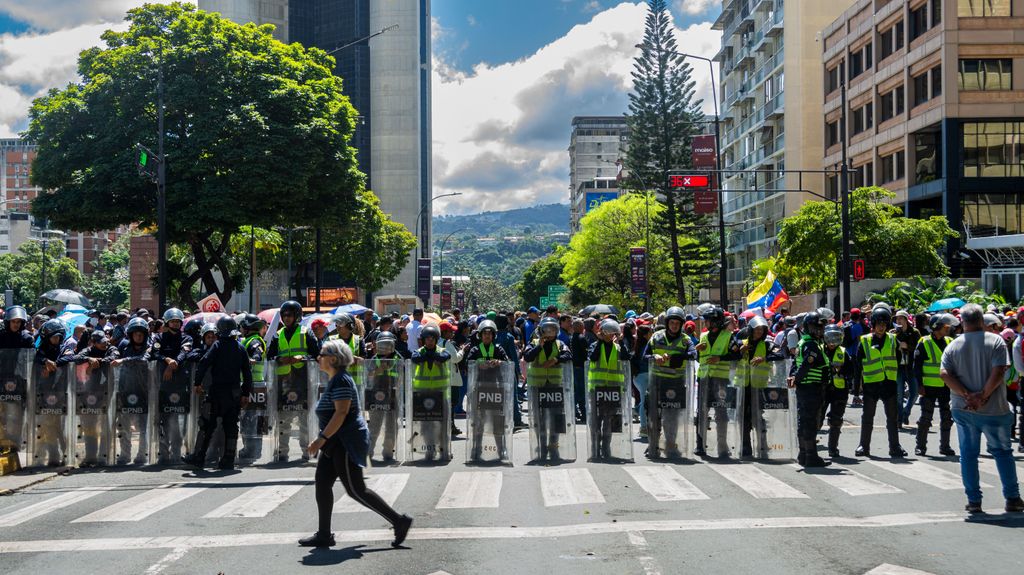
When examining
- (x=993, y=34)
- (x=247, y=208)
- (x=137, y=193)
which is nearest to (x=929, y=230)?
(x=993, y=34)

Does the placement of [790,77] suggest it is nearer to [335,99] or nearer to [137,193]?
[335,99]

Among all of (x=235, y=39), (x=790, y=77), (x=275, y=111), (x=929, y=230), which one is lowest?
(x=929, y=230)

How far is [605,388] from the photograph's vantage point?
1335 cm

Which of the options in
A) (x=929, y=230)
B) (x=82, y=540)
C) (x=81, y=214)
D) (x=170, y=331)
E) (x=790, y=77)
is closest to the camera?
(x=82, y=540)

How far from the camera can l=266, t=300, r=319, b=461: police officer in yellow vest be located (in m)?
13.5

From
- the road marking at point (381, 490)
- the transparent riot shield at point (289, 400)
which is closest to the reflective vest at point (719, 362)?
the road marking at point (381, 490)

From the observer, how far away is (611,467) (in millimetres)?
12734

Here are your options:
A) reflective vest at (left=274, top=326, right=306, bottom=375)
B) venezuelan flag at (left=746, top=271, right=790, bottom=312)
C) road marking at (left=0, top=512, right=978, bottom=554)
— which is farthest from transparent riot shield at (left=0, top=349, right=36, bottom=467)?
venezuelan flag at (left=746, top=271, right=790, bottom=312)

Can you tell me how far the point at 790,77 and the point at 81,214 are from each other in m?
46.5

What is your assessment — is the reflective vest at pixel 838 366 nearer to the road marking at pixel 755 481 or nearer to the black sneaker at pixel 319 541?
the road marking at pixel 755 481

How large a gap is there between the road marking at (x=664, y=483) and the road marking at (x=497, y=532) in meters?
1.33

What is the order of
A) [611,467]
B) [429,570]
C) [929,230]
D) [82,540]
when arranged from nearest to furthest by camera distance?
[429,570] → [82,540] → [611,467] → [929,230]

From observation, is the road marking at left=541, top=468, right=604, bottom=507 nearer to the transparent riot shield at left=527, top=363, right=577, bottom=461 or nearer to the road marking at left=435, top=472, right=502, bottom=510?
the road marking at left=435, top=472, right=502, bottom=510

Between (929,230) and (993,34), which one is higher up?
(993,34)
